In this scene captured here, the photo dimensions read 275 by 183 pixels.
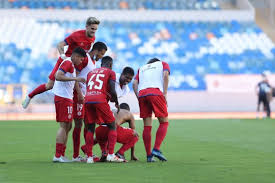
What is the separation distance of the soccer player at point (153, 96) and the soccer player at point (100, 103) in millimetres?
677

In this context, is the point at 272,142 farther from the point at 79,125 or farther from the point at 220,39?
the point at 220,39

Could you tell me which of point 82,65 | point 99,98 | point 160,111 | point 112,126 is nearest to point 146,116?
point 160,111

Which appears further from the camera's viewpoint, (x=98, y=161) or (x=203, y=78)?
(x=203, y=78)

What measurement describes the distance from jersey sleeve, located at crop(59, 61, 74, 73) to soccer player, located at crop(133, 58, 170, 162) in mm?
1174

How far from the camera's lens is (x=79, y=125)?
10.6m

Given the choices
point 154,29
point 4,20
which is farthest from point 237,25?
point 4,20

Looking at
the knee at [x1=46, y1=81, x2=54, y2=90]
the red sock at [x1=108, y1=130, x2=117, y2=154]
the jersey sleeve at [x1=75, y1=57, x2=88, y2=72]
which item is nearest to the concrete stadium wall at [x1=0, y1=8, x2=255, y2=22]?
the knee at [x1=46, y1=81, x2=54, y2=90]

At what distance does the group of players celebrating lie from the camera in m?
9.93

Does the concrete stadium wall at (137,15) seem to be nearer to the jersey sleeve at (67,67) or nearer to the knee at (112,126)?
the jersey sleeve at (67,67)

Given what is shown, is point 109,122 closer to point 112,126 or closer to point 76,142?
point 112,126

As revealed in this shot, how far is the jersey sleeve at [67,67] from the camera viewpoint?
10047 mm

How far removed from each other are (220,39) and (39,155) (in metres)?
31.3

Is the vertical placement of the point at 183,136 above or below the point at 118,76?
below

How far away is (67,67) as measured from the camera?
33.0 ft
